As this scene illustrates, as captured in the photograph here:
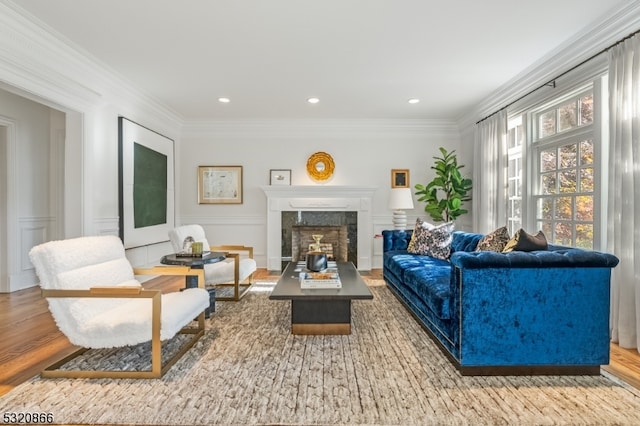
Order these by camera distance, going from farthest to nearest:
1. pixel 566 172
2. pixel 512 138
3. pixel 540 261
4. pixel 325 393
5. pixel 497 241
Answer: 1. pixel 512 138
2. pixel 566 172
3. pixel 497 241
4. pixel 540 261
5. pixel 325 393

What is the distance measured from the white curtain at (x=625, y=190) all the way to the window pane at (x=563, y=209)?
818 mm

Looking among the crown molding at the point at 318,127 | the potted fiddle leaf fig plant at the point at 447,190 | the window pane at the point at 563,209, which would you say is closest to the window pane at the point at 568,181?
the window pane at the point at 563,209

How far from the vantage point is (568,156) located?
382cm

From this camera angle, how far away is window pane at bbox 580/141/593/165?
351 centimetres

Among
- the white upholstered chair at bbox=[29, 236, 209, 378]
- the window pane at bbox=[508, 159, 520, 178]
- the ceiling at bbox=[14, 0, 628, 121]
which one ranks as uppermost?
the ceiling at bbox=[14, 0, 628, 121]

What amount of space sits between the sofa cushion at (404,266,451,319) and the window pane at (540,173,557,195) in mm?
1533

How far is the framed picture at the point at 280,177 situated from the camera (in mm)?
6516

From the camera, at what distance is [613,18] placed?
2963 millimetres

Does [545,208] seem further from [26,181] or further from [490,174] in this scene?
[26,181]

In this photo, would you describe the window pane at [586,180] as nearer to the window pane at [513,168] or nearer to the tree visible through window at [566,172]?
the tree visible through window at [566,172]

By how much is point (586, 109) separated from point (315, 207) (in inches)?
158

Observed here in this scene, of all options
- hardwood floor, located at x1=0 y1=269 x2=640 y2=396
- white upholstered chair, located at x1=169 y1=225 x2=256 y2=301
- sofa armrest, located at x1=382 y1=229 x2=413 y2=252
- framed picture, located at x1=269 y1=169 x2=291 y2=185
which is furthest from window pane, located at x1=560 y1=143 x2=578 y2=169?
framed picture, located at x1=269 y1=169 x2=291 y2=185

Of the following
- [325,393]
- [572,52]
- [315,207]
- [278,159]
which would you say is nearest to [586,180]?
[572,52]

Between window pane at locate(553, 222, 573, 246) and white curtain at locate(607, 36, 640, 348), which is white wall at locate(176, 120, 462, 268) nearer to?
window pane at locate(553, 222, 573, 246)
